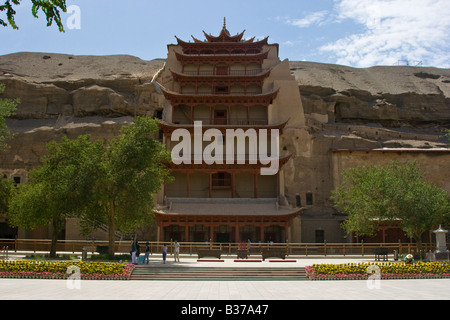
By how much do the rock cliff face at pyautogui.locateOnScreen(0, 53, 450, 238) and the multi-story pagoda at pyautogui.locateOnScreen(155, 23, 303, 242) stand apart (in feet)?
9.01

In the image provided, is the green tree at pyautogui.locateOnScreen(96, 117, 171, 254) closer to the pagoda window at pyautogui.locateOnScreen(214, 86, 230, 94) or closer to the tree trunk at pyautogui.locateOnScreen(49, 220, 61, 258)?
the tree trunk at pyautogui.locateOnScreen(49, 220, 61, 258)

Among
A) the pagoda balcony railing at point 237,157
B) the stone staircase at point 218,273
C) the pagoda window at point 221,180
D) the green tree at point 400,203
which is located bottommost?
the stone staircase at point 218,273

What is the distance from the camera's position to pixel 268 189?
4478cm

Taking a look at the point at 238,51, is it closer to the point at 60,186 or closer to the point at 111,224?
the point at 111,224

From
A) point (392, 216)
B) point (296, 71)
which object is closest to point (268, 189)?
point (392, 216)

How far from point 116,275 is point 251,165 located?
2390cm

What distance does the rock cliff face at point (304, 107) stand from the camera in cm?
4525

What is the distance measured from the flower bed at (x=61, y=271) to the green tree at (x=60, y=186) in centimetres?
735

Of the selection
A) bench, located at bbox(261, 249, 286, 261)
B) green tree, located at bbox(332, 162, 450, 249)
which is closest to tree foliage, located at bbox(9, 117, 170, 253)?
bench, located at bbox(261, 249, 286, 261)

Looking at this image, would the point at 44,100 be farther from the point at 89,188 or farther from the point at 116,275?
the point at 116,275

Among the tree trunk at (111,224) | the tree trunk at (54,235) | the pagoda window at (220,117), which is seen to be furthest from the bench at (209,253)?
the pagoda window at (220,117)

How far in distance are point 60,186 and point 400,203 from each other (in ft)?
73.2

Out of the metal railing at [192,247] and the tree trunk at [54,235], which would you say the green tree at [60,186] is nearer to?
the tree trunk at [54,235]

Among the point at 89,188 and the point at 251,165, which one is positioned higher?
the point at 251,165
